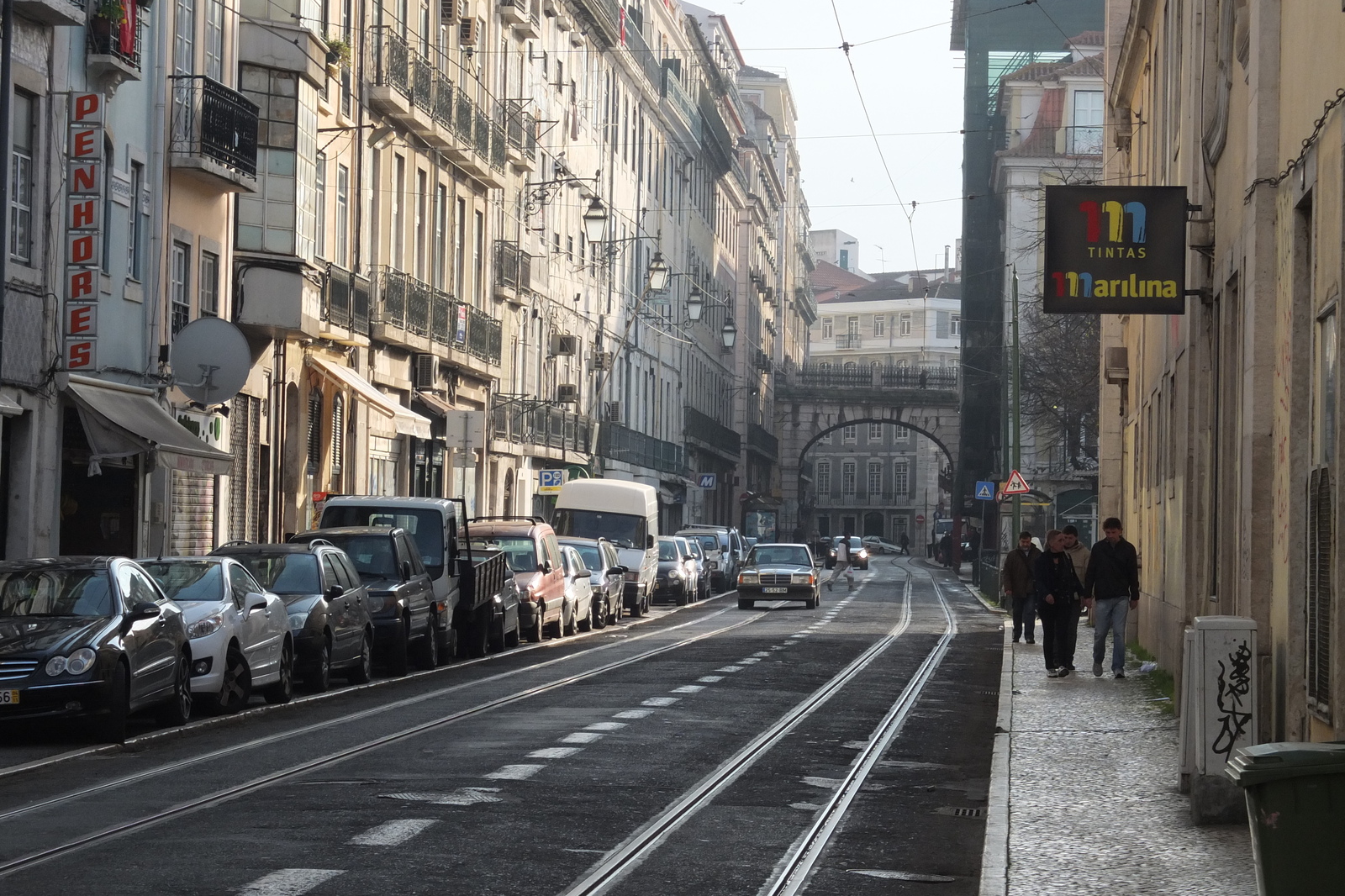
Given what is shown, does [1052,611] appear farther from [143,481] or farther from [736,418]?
[736,418]

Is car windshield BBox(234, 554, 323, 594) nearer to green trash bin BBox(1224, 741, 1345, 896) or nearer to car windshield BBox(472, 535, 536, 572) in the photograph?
car windshield BBox(472, 535, 536, 572)

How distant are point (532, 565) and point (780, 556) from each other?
749 inches

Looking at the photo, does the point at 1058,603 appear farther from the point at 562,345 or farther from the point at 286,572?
the point at 562,345

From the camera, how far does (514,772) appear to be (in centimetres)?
1363

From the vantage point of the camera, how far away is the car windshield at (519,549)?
107 feet

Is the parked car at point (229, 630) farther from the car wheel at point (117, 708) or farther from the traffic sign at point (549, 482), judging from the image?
the traffic sign at point (549, 482)

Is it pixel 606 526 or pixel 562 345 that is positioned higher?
pixel 562 345

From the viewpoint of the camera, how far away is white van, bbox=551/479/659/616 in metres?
47.8

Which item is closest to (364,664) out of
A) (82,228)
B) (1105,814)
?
(82,228)

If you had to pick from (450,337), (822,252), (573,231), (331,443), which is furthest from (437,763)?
(822,252)

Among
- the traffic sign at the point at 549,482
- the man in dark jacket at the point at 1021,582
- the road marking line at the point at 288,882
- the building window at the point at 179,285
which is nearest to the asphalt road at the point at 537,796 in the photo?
the road marking line at the point at 288,882

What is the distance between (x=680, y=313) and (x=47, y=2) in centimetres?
5983

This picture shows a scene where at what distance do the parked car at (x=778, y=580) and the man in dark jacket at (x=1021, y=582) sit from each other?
1865cm

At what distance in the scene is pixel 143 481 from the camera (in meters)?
28.8
